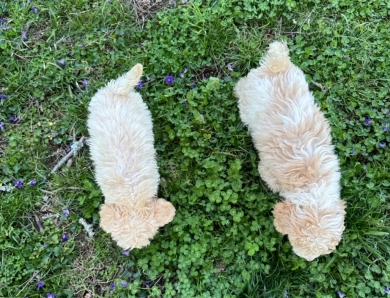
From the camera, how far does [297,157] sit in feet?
9.27

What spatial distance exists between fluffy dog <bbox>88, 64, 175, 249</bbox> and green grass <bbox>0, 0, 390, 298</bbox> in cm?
38

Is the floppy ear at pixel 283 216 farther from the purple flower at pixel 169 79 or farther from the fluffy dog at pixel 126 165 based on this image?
the purple flower at pixel 169 79

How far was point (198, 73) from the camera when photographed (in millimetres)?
3703

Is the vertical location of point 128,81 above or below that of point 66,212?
above

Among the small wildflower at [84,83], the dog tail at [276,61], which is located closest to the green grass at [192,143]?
the small wildflower at [84,83]

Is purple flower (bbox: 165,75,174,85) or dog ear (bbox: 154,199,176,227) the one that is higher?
purple flower (bbox: 165,75,174,85)

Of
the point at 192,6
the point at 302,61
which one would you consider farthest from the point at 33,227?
the point at 302,61

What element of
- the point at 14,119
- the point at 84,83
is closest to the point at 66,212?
the point at 14,119

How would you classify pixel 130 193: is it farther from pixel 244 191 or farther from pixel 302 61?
pixel 302 61

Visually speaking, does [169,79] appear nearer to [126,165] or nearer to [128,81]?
[128,81]

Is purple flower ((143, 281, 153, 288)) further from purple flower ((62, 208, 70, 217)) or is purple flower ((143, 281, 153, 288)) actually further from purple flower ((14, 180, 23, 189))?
purple flower ((14, 180, 23, 189))

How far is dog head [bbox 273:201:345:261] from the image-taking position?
2699 millimetres

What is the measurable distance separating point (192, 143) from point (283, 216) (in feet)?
3.36

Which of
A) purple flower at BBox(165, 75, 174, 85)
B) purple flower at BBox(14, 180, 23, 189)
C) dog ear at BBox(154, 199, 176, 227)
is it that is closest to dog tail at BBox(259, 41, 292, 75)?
purple flower at BBox(165, 75, 174, 85)
